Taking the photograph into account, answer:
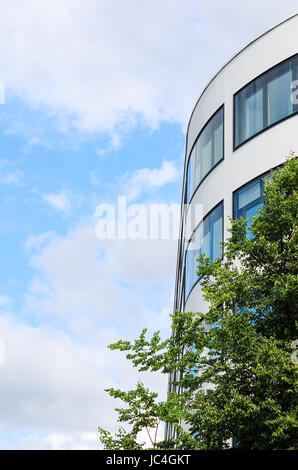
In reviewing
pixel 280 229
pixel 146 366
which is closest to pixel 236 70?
pixel 280 229

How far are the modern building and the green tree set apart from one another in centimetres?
663

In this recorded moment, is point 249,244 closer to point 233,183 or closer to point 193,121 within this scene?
point 233,183

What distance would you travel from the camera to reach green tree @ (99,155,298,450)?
41.8 feet

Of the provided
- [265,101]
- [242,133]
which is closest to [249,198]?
[242,133]

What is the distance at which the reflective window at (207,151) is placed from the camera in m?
25.9

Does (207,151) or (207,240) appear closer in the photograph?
(207,240)

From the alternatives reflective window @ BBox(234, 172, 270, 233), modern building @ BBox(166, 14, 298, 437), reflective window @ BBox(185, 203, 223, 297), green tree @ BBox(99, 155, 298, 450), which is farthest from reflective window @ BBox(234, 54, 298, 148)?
green tree @ BBox(99, 155, 298, 450)

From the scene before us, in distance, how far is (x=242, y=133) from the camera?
24203mm

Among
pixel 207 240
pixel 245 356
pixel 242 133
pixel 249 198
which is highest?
pixel 242 133

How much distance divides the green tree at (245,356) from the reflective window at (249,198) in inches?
247

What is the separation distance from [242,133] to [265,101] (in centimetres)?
152

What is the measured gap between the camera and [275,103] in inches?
903

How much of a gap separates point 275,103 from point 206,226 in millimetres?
5651

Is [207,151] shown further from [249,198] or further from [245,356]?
[245,356]
